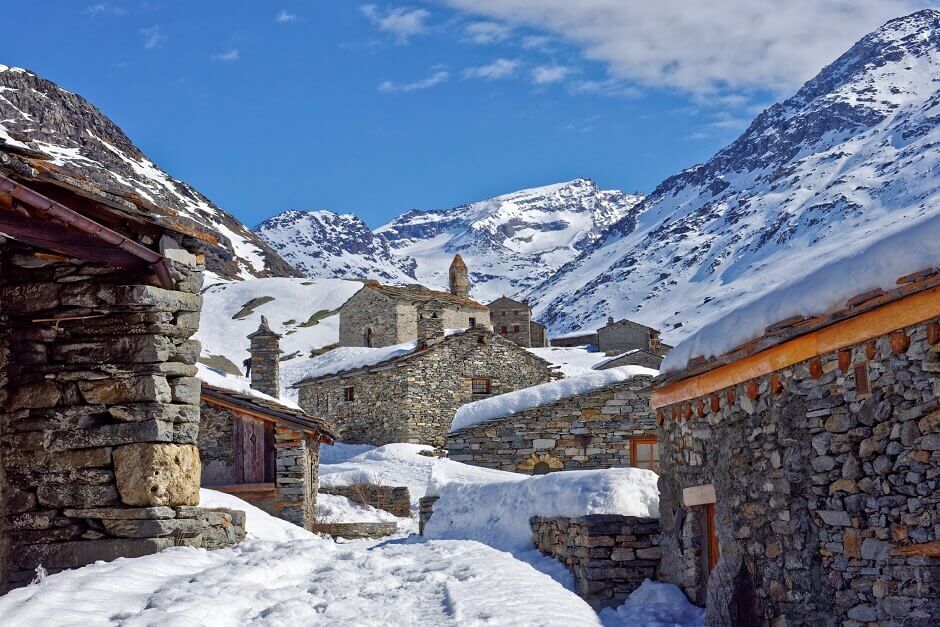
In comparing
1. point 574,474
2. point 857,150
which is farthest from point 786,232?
point 574,474

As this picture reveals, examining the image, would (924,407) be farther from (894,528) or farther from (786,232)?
(786,232)

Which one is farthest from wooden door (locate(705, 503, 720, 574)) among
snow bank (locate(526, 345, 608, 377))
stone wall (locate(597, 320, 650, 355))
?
stone wall (locate(597, 320, 650, 355))

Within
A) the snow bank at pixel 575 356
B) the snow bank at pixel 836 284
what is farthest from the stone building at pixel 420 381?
the snow bank at pixel 836 284

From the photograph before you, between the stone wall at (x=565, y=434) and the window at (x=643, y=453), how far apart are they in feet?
0.50

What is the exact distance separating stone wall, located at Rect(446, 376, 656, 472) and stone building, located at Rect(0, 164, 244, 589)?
1116cm

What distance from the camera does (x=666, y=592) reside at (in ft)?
31.4

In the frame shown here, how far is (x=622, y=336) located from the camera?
67.6m

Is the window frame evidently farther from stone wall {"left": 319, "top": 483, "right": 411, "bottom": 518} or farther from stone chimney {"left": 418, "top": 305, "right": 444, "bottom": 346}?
stone wall {"left": 319, "top": 483, "right": 411, "bottom": 518}

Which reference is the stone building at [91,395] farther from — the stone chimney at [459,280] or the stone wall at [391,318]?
the stone chimney at [459,280]

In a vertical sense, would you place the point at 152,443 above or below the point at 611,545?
above

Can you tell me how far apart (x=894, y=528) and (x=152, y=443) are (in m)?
5.21

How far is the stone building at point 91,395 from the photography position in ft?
23.4

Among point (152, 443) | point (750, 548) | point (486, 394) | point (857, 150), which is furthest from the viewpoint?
point (857, 150)

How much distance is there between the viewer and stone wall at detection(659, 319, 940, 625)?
236 inches
